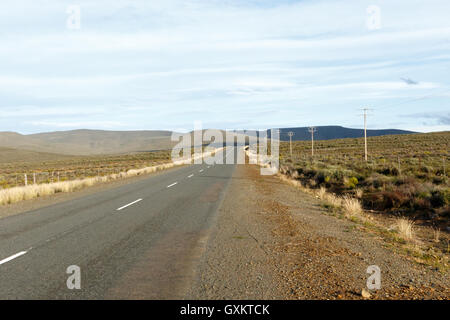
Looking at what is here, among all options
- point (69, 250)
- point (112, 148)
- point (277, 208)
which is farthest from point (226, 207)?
point (112, 148)

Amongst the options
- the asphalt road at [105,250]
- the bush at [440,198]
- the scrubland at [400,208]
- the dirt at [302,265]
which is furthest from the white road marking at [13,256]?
the bush at [440,198]

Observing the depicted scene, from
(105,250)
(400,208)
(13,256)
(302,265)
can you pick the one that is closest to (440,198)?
(400,208)

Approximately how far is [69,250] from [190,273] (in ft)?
8.88

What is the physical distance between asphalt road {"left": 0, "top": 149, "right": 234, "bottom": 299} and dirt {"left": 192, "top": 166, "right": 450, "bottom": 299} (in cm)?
45

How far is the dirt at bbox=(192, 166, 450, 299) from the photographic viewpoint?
477cm

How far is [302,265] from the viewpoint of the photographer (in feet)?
19.4

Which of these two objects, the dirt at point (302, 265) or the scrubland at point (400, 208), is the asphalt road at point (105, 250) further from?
the scrubland at point (400, 208)

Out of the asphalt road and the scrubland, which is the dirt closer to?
the asphalt road

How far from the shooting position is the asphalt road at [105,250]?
488 cm

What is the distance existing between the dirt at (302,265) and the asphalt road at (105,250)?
45 centimetres

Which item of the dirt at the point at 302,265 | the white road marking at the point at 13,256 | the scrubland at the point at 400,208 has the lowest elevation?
the scrubland at the point at 400,208

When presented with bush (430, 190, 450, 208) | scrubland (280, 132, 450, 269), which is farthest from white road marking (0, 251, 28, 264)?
bush (430, 190, 450, 208)

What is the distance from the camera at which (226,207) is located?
39.7 ft
